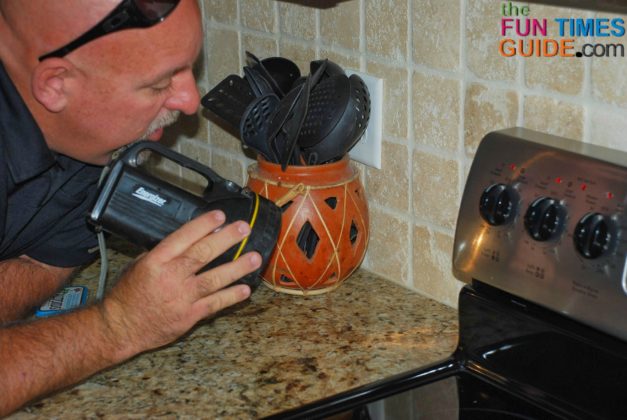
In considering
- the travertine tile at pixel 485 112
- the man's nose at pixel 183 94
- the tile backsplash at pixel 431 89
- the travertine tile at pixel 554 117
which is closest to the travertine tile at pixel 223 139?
the tile backsplash at pixel 431 89

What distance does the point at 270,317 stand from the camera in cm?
139

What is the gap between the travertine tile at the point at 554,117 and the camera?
1.13 metres

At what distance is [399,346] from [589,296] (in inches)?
12.3

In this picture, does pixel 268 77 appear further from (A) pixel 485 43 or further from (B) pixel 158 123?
(A) pixel 485 43

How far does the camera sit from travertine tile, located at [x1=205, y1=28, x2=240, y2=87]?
1709 mm

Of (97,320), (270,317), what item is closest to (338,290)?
(270,317)

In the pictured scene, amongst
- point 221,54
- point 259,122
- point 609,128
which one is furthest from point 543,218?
point 221,54

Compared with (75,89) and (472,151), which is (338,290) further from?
(75,89)

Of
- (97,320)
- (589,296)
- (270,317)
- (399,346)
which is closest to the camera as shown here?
(589,296)

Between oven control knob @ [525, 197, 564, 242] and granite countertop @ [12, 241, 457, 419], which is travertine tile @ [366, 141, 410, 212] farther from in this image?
oven control knob @ [525, 197, 564, 242]

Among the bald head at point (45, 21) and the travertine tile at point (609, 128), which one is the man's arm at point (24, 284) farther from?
the travertine tile at point (609, 128)

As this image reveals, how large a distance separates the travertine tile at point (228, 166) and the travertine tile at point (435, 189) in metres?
0.45

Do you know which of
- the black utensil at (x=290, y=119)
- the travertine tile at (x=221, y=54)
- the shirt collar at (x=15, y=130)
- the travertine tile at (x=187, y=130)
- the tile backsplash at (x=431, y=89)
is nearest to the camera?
the tile backsplash at (x=431, y=89)

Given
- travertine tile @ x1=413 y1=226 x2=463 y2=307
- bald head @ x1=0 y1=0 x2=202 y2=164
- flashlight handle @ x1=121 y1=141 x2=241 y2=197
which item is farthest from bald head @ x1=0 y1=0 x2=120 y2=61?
travertine tile @ x1=413 y1=226 x2=463 y2=307
